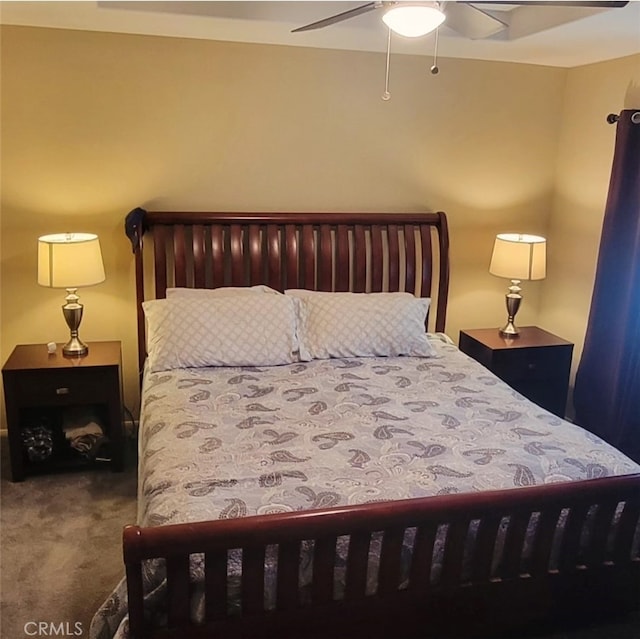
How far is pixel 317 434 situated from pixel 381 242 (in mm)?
1525

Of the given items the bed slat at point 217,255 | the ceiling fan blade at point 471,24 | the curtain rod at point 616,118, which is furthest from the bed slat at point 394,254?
the curtain rod at point 616,118

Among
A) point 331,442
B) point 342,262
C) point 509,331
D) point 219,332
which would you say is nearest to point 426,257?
point 342,262

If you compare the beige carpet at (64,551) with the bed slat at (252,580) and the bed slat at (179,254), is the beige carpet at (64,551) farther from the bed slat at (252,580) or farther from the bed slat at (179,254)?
the bed slat at (179,254)

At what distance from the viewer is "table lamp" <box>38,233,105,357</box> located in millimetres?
2965

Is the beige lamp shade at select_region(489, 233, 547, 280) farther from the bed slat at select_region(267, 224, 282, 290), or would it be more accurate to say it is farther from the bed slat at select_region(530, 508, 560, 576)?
the bed slat at select_region(530, 508, 560, 576)

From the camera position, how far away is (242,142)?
11.2 feet

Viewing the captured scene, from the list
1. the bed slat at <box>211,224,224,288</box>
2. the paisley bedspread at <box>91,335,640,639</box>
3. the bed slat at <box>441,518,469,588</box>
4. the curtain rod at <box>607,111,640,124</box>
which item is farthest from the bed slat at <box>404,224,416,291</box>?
the bed slat at <box>441,518,469,588</box>

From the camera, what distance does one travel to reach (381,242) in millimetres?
3539

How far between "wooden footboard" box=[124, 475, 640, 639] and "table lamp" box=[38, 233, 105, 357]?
1748mm

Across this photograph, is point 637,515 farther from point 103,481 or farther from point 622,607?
point 103,481

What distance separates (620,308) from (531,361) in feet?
1.77

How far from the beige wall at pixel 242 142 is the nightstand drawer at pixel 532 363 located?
0.37 meters

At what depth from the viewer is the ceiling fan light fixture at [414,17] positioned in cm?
184

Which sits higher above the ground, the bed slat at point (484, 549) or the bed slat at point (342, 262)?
the bed slat at point (342, 262)
